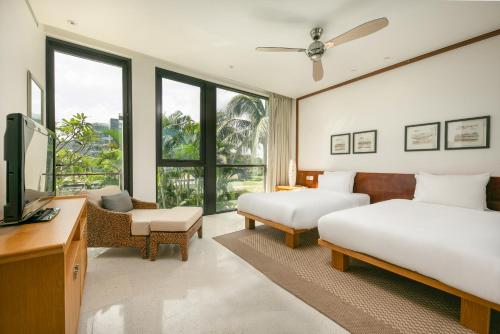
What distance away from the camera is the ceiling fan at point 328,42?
6.57ft

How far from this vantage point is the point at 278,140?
516 cm

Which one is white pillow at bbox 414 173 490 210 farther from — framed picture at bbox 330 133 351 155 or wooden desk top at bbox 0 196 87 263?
wooden desk top at bbox 0 196 87 263

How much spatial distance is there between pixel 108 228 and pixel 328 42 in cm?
317

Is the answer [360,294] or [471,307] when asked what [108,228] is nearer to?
[360,294]

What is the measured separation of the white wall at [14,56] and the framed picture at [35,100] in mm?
70

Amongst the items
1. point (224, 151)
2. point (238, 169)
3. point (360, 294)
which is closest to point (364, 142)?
point (238, 169)

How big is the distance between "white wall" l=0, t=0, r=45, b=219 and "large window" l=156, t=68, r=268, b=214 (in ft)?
5.24

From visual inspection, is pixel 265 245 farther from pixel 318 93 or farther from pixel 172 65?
pixel 318 93

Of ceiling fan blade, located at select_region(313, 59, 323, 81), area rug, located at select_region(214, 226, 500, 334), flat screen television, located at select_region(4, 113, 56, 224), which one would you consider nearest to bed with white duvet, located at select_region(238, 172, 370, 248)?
area rug, located at select_region(214, 226, 500, 334)

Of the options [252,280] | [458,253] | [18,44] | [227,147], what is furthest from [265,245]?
[18,44]

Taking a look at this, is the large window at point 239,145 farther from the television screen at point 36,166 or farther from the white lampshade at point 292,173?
the television screen at point 36,166

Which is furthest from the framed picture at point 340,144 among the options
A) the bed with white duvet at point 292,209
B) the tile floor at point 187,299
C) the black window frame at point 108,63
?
the black window frame at point 108,63

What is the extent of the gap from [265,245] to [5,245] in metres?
2.40

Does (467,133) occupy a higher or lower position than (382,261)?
higher
